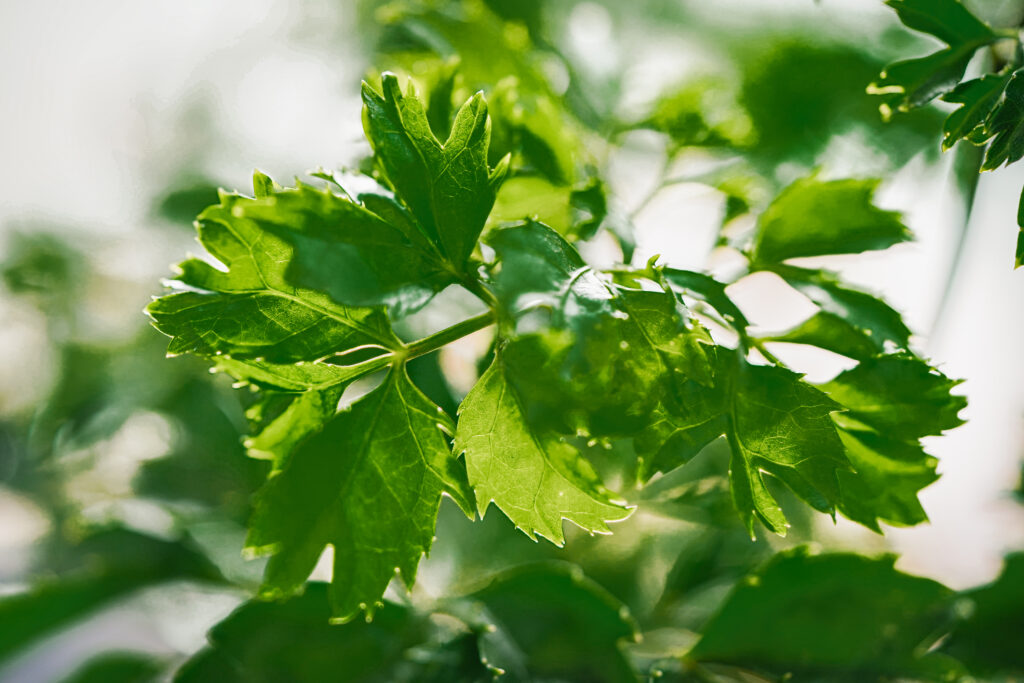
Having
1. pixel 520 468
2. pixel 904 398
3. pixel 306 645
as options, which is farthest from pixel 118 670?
pixel 904 398

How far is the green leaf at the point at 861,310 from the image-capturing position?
33 centimetres

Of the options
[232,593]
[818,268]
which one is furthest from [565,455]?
[232,593]

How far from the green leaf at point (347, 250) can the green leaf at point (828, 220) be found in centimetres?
18

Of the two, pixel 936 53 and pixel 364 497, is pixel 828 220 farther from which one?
pixel 364 497

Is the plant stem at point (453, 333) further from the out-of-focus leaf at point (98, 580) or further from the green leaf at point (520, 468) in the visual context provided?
the out-of-focus leaf at point (98, 580)

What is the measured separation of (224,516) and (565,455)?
478 mm

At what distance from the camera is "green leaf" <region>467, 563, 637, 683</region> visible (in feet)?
1.40

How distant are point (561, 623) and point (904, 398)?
0.80 ft

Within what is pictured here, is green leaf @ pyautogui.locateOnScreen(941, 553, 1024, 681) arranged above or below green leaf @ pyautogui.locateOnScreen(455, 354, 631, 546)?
below

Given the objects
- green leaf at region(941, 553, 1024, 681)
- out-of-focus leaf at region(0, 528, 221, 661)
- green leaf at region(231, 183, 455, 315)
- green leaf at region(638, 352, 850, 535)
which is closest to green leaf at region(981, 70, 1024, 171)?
green leaf at region(638, 352, 850, 535)

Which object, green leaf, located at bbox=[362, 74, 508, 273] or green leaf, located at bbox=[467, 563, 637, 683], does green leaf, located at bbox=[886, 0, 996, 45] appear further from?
green leaf, located at bbox=[467, 563, 637, 683]

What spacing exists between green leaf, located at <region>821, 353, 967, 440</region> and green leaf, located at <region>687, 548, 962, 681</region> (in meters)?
0.16

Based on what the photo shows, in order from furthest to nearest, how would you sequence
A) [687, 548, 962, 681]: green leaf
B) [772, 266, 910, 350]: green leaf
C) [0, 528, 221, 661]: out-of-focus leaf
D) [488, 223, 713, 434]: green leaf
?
1. [0, 528, 221, 661]: out-of-focus leaf
2. [687, 548, 962, 681]: green leaf
3. [772, 266, 910, 350]: green leaf
4. [488, 223, 713, 434]: green leaf

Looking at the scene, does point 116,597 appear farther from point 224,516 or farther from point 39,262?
point 39,262
